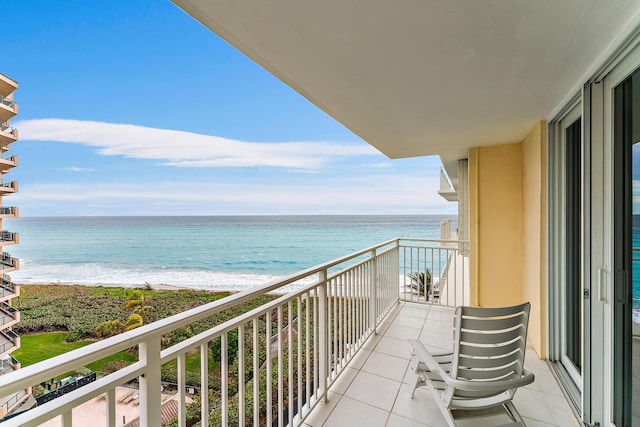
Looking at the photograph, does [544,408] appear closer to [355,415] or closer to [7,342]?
[355,415]

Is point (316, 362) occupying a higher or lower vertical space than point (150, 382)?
lower

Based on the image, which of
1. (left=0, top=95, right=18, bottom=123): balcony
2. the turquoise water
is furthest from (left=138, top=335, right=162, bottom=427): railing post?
the turquoise water

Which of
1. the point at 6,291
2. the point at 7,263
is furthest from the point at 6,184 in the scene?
the point at 6,291

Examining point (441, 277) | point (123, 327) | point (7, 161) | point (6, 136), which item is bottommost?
point (123, 327)

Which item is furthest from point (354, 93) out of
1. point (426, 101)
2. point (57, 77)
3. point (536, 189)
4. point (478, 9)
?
point (57, 77)

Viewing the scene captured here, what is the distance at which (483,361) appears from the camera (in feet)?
5.41

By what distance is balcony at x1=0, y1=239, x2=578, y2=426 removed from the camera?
777mm

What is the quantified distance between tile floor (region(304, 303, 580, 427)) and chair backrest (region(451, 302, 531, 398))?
1.61 feet

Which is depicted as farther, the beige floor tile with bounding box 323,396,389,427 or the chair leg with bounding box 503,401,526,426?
the beige floor tile with bounding box 323,396,389,427

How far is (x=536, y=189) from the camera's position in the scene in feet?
9.21

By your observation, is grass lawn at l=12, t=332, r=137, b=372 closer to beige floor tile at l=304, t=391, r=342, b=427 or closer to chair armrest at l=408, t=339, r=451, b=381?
beige floor tile at l=304, t=391, r=342, b=427

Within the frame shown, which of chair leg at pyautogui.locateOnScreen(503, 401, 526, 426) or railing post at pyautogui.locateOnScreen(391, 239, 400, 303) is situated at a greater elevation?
railing post at pyautogui.locateOnScreen(391, 239, 400, 303)

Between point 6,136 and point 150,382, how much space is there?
2.75 metres

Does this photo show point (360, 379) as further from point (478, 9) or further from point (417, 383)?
point (478, 9)
